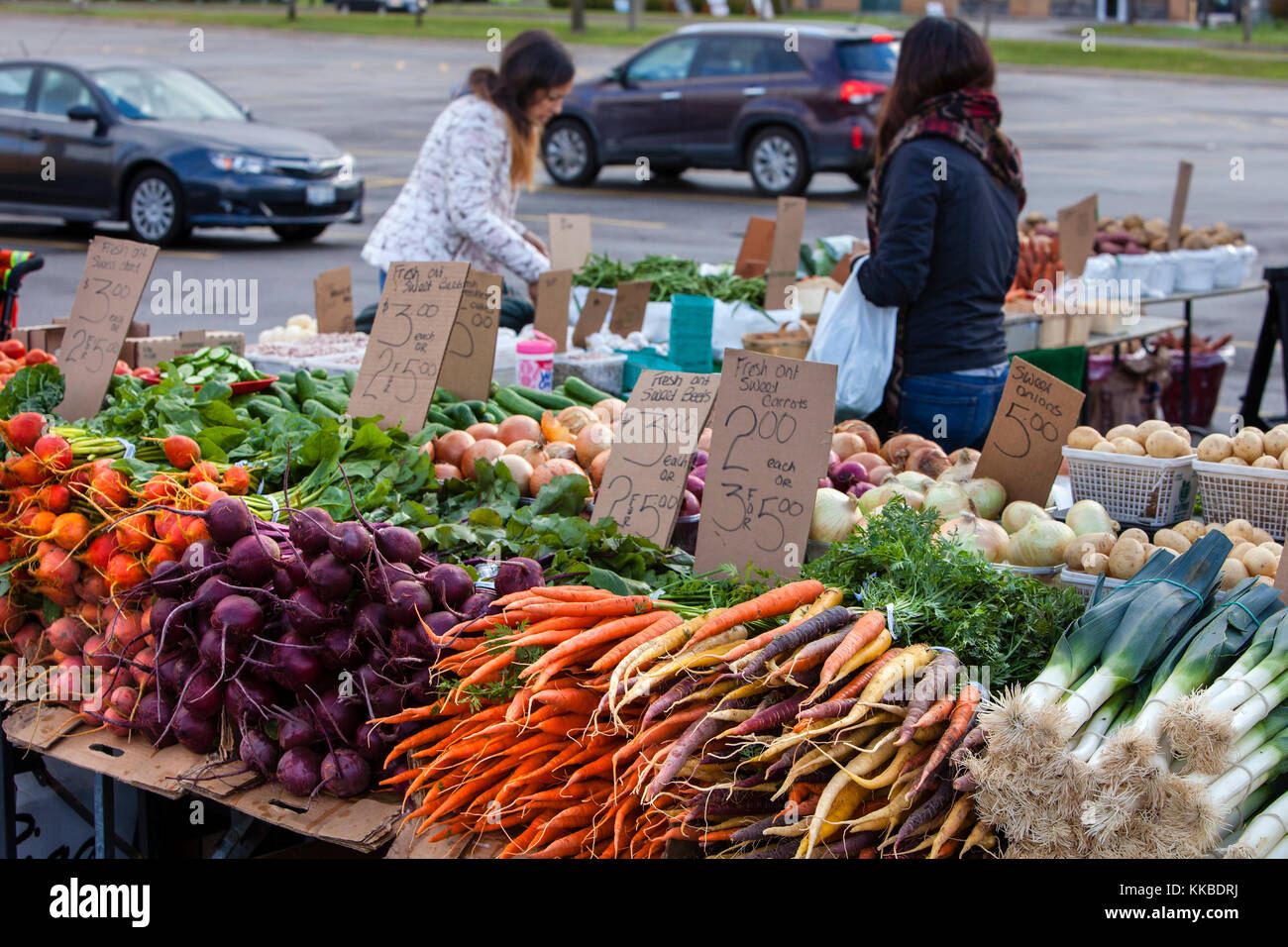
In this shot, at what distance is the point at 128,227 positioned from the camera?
41.8 feet

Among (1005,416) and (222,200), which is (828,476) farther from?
(222,200)

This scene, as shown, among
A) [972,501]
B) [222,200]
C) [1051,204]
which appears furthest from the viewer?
[1051,204]

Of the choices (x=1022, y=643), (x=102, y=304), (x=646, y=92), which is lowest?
(x=1022, y=643)

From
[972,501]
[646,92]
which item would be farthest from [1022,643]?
[646,92]

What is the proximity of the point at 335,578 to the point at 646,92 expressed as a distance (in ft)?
44.4

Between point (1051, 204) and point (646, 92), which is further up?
point (646, 92)

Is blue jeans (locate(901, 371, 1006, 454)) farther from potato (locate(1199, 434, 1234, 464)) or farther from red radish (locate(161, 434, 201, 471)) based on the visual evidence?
red radish (locate(161, 434, 201, 471))

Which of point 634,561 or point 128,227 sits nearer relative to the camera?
point 634,561

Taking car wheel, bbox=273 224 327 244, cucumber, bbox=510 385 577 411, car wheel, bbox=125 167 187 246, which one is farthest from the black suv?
cucumber, bbox=510 385 577 411

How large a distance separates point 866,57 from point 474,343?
439 inches

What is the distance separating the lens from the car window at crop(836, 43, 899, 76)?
14.0m

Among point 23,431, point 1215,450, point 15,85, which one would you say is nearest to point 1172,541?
point 1215,450

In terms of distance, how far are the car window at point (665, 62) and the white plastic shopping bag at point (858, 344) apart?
1128 cm

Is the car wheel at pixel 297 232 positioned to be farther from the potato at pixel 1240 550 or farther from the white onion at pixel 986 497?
the potato at pixel 1240 550
